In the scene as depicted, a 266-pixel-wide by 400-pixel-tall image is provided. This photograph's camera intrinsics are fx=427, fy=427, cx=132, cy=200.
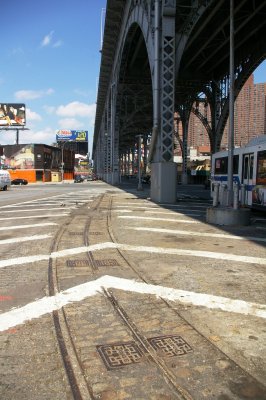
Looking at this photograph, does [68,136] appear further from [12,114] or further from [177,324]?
[177,324]

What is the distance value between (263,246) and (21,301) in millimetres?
6141

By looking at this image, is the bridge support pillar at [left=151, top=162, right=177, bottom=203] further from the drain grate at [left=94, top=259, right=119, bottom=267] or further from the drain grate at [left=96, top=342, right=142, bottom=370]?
the drain grate at [left=96, top=342, right=142, bottom=370]

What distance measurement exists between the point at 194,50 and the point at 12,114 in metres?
72.4

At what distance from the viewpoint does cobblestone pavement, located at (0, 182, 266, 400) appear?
361 cm

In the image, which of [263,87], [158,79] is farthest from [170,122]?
[263,87]

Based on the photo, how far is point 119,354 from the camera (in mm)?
4152

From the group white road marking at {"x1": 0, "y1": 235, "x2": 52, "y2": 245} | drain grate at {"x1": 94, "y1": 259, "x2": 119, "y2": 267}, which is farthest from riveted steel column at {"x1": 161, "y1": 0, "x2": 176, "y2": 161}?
drain grate at {"x1": 94, "y1": 259, "x2": 119, "y2": 267}

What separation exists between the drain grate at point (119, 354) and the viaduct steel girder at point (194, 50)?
22158 mm

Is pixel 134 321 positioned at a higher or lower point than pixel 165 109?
lower

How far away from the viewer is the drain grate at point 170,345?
4191 mm

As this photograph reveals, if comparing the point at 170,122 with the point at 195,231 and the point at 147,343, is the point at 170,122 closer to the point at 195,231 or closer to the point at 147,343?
the point at 195,231

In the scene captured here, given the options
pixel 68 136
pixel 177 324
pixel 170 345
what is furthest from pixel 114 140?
pixel 68 136

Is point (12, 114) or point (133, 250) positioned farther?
point (12, 114)

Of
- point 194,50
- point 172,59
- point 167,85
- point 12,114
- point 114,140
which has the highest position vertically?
point 12,114
